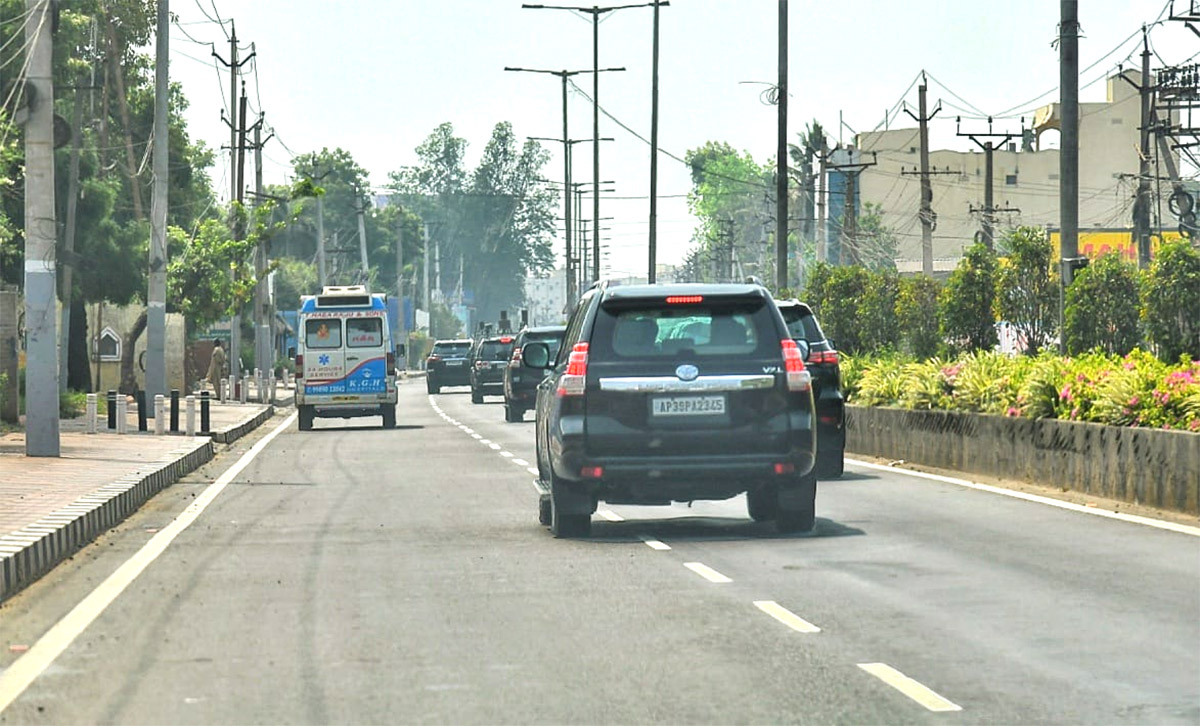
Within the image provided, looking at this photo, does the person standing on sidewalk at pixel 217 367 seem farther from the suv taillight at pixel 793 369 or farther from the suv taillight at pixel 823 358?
the suv taillight at pixel 793 369

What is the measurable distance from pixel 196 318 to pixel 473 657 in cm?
5649

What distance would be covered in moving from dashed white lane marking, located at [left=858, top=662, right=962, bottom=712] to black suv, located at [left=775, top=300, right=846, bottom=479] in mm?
11463

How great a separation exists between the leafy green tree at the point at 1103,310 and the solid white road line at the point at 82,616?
11698 mm

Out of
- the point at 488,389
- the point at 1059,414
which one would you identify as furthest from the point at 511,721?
the point at 488,389

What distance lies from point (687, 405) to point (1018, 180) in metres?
129

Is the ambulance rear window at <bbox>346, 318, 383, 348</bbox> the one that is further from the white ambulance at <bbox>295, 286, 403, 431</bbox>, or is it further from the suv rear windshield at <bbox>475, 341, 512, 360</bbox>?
the suv rear windshield at <bbox>475, 341, 512, 360</bbox>

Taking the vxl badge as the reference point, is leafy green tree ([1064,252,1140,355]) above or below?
above

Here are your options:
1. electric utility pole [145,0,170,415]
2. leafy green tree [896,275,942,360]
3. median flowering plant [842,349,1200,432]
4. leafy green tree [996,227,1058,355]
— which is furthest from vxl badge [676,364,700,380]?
electric utility pole [145,0,170,415]

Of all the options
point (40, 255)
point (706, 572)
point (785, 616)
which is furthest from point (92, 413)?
point (785, 616)

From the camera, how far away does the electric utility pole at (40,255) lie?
1061 inches

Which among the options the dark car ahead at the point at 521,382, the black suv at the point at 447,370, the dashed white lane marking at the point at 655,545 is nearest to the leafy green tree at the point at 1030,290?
the dark car ahead at the point at 521,382

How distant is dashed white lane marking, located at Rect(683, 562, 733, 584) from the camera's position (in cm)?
1298

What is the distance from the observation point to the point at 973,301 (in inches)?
1272

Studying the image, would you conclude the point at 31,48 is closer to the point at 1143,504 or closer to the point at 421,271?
the point at 1143,504
